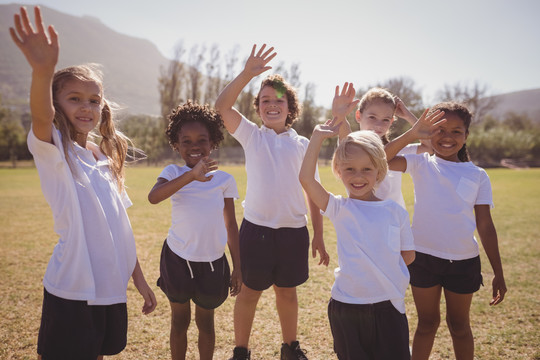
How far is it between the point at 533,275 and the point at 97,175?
20.3ft

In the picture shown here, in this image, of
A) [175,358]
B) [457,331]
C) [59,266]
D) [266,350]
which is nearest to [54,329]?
A: [59,266]

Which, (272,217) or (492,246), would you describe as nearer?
(492,246)

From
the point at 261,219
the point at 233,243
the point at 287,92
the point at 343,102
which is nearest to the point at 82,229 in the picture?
the point at 233,243

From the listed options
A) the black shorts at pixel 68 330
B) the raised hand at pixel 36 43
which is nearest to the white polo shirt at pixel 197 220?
the black shorts at pixel 68 330

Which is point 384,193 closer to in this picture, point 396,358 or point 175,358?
point 396,358

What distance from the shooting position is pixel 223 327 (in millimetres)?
3619

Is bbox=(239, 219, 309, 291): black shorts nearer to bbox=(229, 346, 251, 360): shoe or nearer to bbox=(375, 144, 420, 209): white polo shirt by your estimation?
bbox=(229, 346, 251, 360): shoe

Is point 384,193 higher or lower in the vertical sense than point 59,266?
higher

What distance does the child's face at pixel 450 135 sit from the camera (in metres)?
2.57

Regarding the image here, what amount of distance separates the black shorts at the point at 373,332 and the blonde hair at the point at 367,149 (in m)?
0.80

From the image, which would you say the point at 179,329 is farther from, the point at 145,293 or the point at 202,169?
the point at 202,169

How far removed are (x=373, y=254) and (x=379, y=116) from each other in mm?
1404

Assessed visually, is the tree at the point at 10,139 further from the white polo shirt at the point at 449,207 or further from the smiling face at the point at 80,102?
the white polo shirt at the point at 449,207

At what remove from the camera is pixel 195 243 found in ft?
7.96
